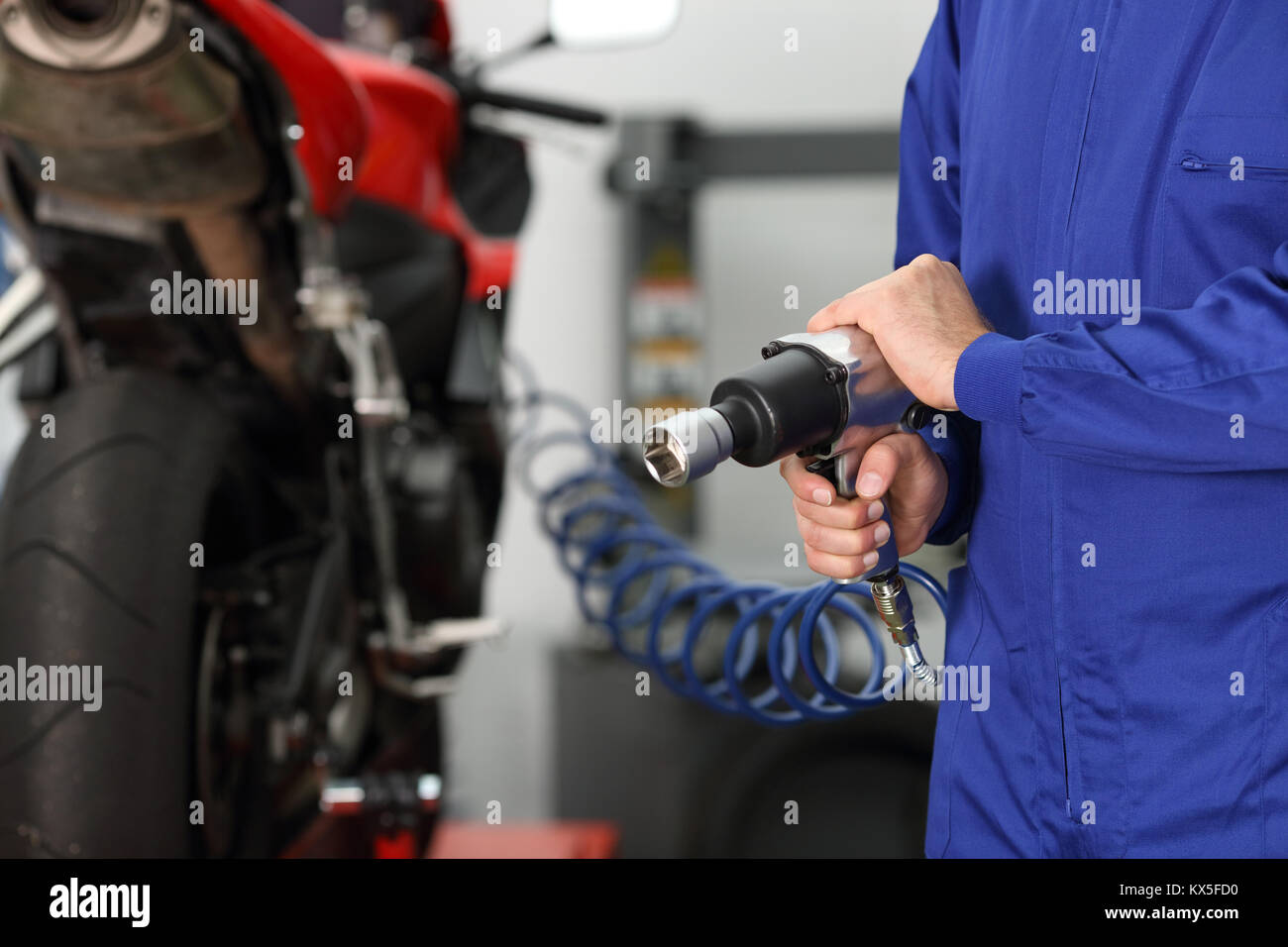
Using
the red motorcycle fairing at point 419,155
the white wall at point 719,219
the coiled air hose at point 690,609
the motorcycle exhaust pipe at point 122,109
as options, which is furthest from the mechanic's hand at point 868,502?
the white wall at point 719,219

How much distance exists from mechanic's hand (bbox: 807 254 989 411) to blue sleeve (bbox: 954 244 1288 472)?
0.02m

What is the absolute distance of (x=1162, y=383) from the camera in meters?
0.67

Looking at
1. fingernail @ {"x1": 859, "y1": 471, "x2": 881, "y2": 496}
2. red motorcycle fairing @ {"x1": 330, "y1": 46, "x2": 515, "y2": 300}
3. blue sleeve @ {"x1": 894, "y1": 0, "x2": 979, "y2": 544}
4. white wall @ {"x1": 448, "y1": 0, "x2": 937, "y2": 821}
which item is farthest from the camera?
white wall @ {"x1": 448, "y1": 0, "x2": 937, "y2": 821}

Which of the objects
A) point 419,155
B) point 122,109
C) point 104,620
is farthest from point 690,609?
point 122,109

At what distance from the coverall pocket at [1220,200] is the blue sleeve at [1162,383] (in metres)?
0.04

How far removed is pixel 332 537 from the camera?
4.89 ft

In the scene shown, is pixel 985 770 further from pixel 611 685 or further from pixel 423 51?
pixel 611 685

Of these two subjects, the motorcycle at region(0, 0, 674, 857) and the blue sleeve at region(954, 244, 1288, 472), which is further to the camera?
the motorcycle at region(0, 0, 674, 857)

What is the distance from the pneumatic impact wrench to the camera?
0.67 metres

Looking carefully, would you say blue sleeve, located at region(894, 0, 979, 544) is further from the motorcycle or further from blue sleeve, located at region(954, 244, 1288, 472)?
the motorcycle

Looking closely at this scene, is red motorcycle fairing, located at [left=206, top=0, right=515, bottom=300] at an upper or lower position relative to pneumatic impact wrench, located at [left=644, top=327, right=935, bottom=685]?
upper

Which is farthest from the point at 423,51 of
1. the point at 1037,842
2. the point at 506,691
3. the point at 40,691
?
the point at 506,691

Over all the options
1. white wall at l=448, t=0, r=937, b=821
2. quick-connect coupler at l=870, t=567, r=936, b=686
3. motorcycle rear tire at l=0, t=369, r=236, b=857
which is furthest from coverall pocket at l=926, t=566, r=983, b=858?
white wall at l=448, t=0, r=937, b=821
